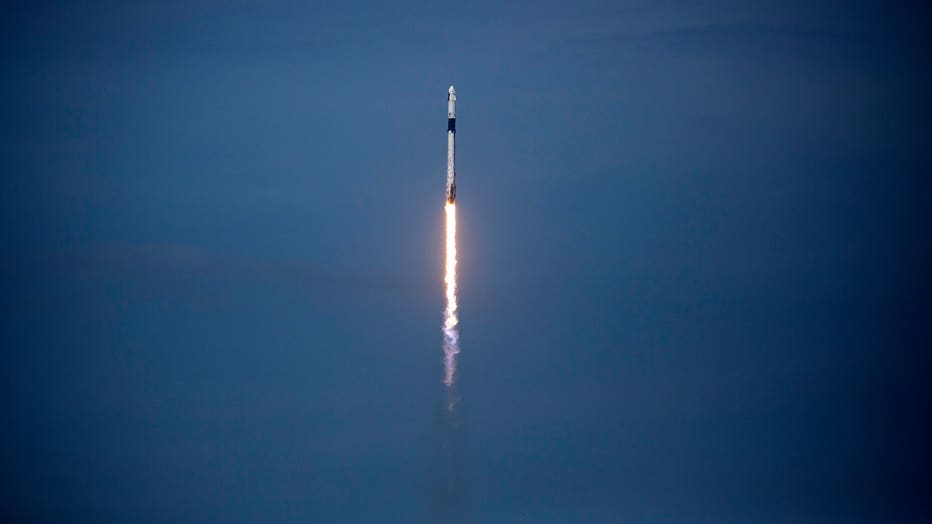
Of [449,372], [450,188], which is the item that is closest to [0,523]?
[449,372]

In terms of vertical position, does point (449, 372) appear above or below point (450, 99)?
below

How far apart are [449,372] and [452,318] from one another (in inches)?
125

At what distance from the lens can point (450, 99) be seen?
5825cm

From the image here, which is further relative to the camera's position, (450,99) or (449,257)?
(449,257)

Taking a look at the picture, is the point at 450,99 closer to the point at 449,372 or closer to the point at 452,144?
the point at 452,144

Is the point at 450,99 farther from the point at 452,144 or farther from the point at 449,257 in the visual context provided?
the point at 449,257

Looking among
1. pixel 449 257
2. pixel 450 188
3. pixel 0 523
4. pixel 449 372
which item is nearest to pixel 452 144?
pixel 450 188

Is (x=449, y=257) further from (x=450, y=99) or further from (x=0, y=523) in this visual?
(x=0, y=523)

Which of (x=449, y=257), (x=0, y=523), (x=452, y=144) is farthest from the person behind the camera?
(x=0, y=523)

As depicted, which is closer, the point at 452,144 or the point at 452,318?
the point at 452,144

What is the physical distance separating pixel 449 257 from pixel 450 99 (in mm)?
6951

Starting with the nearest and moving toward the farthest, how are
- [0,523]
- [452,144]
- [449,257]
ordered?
[452,144] → [449,257] → [0,523]

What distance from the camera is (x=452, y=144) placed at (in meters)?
58.2

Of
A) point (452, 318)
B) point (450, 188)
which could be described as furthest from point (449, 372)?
point (450, 188)
